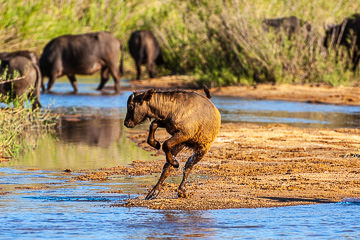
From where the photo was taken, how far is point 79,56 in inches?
915

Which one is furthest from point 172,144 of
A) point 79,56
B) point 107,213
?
point 79,56

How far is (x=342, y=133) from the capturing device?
13586mm

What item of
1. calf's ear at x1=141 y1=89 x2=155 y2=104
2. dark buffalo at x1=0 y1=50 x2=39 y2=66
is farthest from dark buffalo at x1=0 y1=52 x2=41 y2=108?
calf's ear at x1=141 y1=89 x2=155 y2=104

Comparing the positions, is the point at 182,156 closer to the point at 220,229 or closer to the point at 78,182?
the point at 78,182

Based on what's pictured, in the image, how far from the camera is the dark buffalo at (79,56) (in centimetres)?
2309

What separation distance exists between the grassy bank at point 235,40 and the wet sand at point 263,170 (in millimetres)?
7610

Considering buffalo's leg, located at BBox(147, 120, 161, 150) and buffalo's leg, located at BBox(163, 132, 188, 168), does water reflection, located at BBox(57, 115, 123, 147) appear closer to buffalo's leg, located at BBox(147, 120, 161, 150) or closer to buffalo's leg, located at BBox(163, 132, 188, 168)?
buffalo's leg, located at BBox(147, 120, 161, 150)

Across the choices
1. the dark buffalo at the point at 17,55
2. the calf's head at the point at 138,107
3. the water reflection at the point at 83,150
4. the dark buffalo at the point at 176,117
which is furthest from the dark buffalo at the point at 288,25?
the calf's head at the point at 138,107

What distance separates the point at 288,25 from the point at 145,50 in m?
7.41

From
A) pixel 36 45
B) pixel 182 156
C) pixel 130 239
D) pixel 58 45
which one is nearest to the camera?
pixel 130 239

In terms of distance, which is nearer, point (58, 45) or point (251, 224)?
point (251, 224)

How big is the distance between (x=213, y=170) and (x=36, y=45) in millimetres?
18439

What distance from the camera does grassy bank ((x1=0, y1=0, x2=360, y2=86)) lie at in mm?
22125

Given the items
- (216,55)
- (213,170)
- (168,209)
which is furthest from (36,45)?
(168,209)
